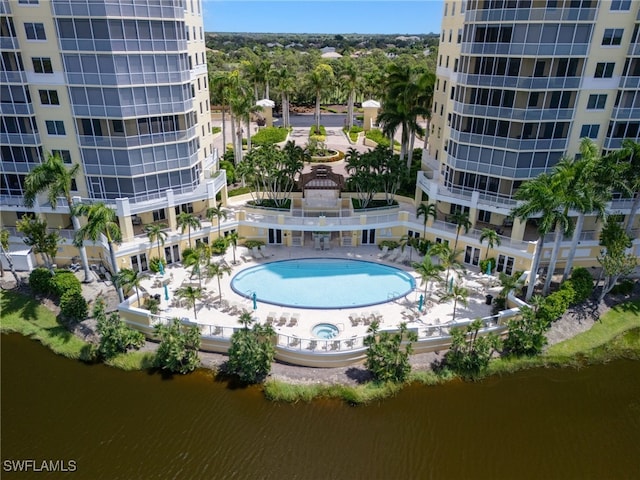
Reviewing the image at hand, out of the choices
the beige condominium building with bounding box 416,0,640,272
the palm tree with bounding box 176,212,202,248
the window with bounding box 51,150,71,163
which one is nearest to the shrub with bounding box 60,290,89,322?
the palm tree with bounding box 176,212,202,248

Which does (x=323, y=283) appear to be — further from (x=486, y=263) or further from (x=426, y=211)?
(x=486, y=263)

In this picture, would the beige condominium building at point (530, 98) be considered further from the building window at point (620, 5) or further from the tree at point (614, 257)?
the tree at point (614, 257)

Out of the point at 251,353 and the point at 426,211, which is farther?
the point at 426,211

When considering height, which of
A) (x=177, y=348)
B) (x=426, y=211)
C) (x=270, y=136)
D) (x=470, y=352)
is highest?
(x=270, y=136)

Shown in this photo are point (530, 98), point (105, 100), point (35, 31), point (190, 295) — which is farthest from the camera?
point (530, 98)

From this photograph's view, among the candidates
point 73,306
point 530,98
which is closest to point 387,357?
point 73,306

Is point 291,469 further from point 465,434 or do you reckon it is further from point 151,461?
point 465,434
